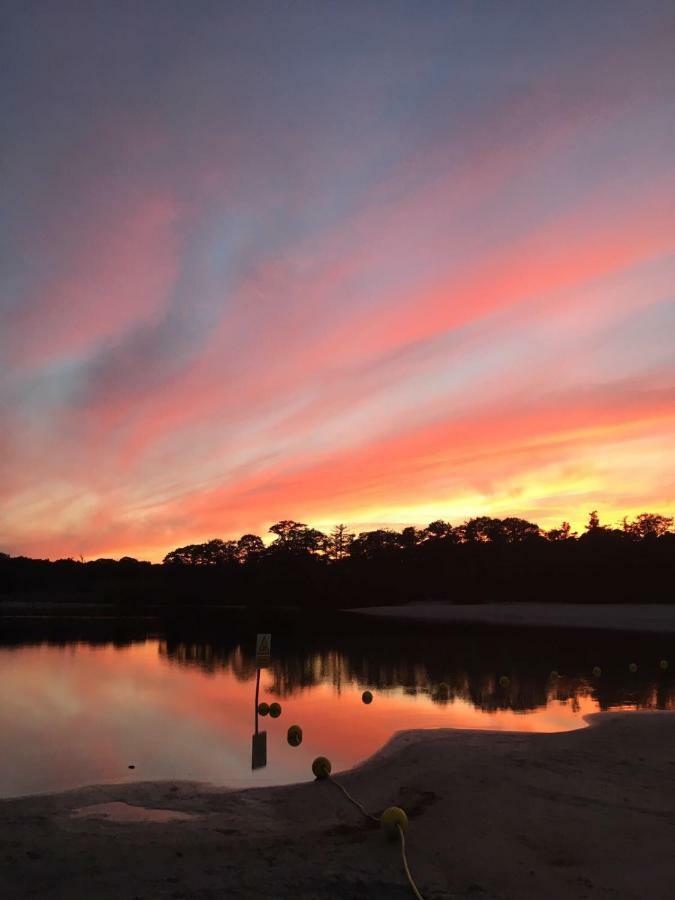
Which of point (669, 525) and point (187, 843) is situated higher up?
point (669, 525)

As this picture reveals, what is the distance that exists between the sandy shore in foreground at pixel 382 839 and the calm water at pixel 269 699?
205 cm

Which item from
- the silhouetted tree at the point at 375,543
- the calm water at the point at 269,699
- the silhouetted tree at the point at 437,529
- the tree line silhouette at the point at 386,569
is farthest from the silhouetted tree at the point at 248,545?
the calm water at the point at 269,699

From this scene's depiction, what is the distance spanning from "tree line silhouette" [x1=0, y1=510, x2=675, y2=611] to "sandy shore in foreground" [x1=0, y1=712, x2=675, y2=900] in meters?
59.5

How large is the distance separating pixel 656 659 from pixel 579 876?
2360 centimetres

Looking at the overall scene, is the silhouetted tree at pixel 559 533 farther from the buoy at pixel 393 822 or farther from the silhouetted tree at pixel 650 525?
the buoy at pixel 393 822

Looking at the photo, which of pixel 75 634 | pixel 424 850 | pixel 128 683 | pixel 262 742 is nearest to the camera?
pixel 424 850

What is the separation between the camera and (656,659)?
87.8 ft

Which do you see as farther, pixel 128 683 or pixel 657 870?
pixel 128 683

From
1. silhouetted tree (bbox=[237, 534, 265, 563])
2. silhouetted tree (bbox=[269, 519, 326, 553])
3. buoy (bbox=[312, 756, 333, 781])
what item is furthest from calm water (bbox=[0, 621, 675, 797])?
silhouetted tree (bbox=[237, 534, 265, 563])

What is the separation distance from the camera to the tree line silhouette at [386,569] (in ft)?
225

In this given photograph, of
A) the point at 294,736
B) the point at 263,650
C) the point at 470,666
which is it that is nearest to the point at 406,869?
the point at 263,650

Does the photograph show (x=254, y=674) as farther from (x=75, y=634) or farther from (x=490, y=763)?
(x=75, y=634)

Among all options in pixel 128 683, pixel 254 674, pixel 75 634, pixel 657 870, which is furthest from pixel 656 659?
pixel 75 634

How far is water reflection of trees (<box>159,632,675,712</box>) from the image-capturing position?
18391 millimetres
